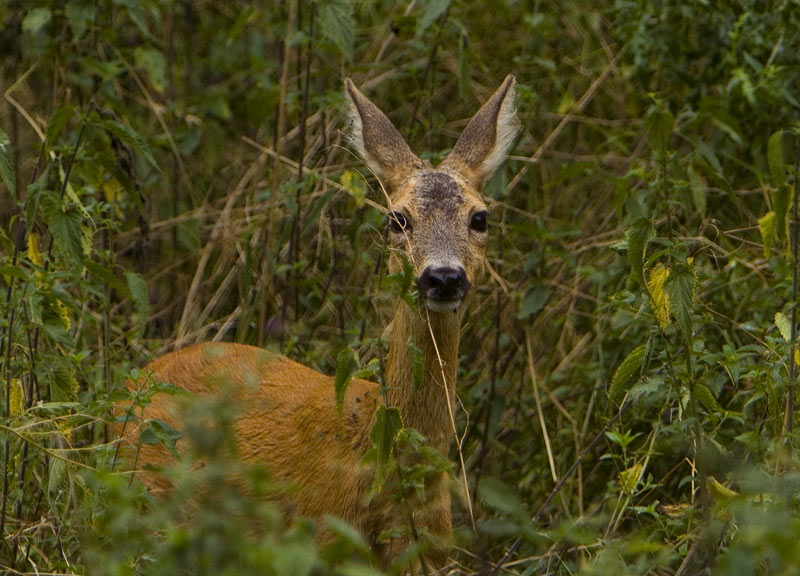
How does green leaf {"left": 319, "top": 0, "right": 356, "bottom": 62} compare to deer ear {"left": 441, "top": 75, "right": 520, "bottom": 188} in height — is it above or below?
above

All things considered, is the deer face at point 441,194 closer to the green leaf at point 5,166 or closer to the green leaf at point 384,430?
the green leaf at point 384,430

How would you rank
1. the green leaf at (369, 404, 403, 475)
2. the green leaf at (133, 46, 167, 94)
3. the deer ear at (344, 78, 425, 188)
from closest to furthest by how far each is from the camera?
the green leaf at (369, 404, 403, 475) → the deer ear at (344, 78, 425, 188) → the green leaf at (133, 46, 167, 94)

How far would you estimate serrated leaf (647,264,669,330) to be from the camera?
333 centimetres

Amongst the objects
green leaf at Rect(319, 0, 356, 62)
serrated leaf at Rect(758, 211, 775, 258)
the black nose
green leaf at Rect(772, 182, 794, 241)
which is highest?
green leaf at Rect(319, 0, 356, 62)

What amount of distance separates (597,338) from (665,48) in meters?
1.40

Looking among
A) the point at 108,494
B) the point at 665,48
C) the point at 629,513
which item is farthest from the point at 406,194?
the point at 665,48

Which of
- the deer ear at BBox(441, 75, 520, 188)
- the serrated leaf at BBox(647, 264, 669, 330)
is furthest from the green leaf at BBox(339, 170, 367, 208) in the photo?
the serrated leaf at BBox(647, 264, 669, 330)

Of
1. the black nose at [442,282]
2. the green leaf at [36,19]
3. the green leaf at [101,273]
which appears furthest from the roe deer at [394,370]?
the green leaf at [36,19]

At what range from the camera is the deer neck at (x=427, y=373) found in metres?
3.80

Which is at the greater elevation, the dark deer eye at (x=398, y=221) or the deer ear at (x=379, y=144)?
the deer ear at (x=379, y=144)

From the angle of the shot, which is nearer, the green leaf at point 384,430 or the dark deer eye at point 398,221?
the green leaf at point 384,430

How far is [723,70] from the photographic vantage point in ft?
19.2

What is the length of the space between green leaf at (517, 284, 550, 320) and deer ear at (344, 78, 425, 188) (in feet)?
3.28

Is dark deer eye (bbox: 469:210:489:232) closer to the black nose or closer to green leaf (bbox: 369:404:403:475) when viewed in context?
the black nose
